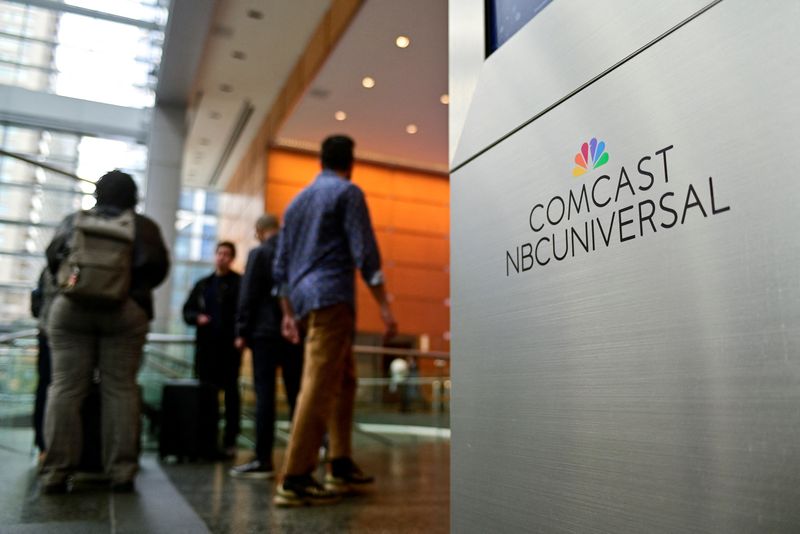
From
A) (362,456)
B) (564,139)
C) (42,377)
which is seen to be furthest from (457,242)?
(362,456)

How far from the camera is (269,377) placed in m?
3.51

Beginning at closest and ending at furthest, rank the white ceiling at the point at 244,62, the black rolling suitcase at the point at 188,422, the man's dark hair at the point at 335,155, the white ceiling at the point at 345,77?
the man's dark hair at the point at 335,155 → the black rolling suitcase at the point at 188,422 → the white ceiling at the point at 345,77 → the white ceiling at the point at 244,62

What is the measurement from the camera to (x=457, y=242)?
4.32 ft

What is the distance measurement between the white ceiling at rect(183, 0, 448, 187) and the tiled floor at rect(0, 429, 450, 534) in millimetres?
5313

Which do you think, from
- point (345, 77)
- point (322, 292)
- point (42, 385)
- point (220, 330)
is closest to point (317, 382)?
point (322, 292)

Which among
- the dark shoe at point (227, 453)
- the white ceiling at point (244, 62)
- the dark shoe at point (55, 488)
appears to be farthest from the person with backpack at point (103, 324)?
the white ceiling at point (244, 62)

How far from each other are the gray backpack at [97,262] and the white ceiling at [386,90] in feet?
16.1

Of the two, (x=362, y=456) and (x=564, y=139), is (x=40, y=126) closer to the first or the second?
(x=362, y=456)

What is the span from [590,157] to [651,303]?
0.26m

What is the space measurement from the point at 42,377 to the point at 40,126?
878 cm

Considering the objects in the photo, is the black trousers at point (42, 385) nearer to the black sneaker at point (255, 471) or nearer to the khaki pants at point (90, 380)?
the khaki pants at point (90, 380)

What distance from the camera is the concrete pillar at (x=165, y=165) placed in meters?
10.2

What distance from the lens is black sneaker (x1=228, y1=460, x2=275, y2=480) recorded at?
3262 mm

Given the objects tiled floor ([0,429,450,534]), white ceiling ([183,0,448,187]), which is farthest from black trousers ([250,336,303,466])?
white ceiling ([183,0,448,187])
